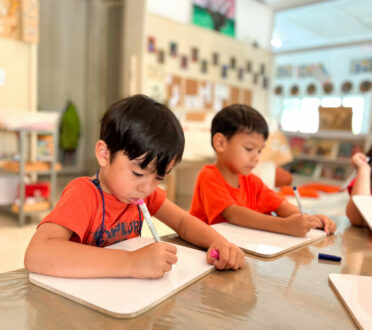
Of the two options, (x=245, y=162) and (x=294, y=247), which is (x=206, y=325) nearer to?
(x=294, y=247)

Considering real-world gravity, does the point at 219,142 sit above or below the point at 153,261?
above

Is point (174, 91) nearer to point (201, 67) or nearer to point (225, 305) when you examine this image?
point (201, 67)

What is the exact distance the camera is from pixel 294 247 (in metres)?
0.86

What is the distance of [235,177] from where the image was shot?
128 centimetres

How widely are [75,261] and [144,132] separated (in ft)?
0.86

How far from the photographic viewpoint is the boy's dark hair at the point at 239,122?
1217mm

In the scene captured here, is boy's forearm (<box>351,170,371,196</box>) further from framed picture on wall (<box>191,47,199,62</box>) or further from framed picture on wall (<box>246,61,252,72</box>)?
framed picture on wall (<box>246,61,252,72</box>)

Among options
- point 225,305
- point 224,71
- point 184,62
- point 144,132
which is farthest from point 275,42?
point 225,305

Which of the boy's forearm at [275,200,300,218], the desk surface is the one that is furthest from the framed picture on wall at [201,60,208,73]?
the desk surface

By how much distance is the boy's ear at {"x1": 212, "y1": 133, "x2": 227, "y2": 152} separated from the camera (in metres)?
1.25

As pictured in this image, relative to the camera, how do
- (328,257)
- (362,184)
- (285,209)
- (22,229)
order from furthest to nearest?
(22,229) → (362,184) → (285,209) → (328,257)

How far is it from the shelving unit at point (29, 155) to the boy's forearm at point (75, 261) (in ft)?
9.04

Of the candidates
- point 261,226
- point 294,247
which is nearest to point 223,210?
point 261,226

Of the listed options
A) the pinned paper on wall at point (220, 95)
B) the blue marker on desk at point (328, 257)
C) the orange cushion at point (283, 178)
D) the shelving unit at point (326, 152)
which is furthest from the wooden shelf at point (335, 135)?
the blue marker on desk at point (328, 257)
